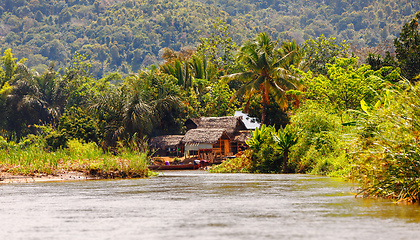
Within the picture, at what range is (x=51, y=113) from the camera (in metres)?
66.9

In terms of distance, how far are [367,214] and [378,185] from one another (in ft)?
9.29

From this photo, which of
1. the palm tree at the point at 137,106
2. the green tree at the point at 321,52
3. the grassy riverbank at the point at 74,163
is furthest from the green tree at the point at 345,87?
the green tree at the point at 321,52

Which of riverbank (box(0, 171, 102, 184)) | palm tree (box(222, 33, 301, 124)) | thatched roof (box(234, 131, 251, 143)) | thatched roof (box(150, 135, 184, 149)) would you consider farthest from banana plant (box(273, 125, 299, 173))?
thatched roof (box(150, 135, 184, 149))

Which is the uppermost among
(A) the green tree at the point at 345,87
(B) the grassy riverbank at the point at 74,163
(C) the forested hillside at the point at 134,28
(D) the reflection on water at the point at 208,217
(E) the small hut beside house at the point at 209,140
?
(C) the forested hillside at the point at 134,28

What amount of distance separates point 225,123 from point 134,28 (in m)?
127

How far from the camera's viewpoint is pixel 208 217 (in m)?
10.3

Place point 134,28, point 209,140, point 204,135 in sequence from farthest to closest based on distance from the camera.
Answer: point 134,28
point 204,135
point 209,140

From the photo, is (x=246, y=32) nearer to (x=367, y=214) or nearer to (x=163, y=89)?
(x=163, y=89)

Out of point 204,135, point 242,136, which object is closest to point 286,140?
point 204,135

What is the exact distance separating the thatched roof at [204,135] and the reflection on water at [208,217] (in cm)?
3141

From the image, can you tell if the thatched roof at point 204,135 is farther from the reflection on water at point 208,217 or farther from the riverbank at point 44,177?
the reflection on water at point 208,217

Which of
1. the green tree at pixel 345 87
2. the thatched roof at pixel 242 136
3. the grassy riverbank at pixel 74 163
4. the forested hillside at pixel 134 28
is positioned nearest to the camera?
the grassy riverbank at pixel 74 163

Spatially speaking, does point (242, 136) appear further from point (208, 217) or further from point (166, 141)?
point (208, 217)

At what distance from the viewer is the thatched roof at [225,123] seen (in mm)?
50438
